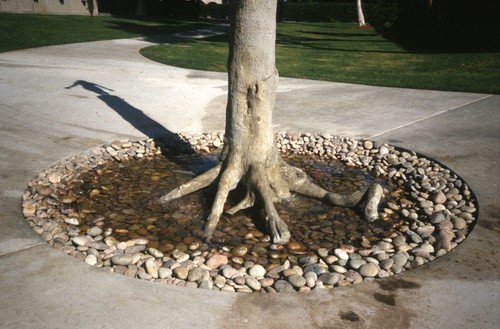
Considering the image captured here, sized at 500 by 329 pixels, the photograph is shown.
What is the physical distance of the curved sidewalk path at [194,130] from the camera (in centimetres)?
242

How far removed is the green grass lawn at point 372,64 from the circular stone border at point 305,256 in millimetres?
5384

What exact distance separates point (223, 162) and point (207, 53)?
11045 millimetres

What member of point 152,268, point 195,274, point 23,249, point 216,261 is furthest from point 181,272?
point 23,249

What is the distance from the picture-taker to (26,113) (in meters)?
6.37

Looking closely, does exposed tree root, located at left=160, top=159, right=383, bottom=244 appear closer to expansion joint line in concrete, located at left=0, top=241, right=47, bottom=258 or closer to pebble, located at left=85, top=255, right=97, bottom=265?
pebble, located at left=85, top=255, right=97, bottom=265

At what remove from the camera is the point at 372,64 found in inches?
524

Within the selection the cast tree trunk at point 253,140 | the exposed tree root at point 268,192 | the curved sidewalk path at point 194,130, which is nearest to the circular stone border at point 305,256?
the curved sidewalk path at point 194,130

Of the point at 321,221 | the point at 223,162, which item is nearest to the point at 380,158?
the point at 321,221

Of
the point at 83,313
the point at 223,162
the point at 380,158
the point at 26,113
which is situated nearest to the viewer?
the point at 83,313

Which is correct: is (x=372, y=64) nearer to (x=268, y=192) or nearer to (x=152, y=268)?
(x=268, y=192)

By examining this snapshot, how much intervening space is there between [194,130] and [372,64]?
9047 mm

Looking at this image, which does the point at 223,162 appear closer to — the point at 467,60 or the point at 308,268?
the point at 308,268

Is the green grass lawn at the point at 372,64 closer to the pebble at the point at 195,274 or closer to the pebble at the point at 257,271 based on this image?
the pebble at the point at 257,271

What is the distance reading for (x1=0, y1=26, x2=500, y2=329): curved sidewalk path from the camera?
242 cm
